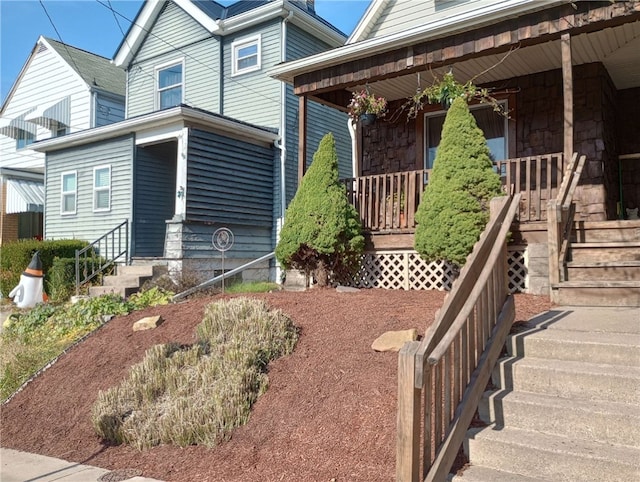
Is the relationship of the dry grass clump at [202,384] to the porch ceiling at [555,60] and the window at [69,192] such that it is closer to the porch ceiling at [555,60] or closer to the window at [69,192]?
the porch ceiling at [555,60]

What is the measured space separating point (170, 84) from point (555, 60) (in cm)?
1137

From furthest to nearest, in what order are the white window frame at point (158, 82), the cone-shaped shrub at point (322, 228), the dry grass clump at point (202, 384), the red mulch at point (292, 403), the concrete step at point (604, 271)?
the white window frame at point (158, 82), the cone-shaped shrub at point (322, 228), the concrete step at point (604, 271), the dry grass clump at point (202, 384), the red mulch at point (292, 403)

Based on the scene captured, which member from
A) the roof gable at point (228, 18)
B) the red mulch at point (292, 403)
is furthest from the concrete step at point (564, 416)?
the roof gable at point (228, 18)

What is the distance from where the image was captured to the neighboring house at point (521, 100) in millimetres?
6676

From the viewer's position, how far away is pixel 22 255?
1185 cm

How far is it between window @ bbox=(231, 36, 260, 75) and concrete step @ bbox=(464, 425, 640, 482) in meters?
12.4

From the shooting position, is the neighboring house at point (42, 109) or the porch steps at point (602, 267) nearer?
the porch steps at point (602, 267)

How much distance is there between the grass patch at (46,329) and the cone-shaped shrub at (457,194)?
4615 millimetres

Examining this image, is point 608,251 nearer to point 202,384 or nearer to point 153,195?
point 202,384

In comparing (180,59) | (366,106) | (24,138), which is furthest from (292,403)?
(24,138)

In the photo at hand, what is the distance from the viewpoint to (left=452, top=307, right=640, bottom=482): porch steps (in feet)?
10.2

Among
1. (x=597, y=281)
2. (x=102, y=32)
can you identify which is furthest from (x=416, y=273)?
(x=102, y=32)

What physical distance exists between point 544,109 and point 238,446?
7587 millimetres

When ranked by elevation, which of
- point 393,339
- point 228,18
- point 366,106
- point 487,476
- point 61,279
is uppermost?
point 228,18
